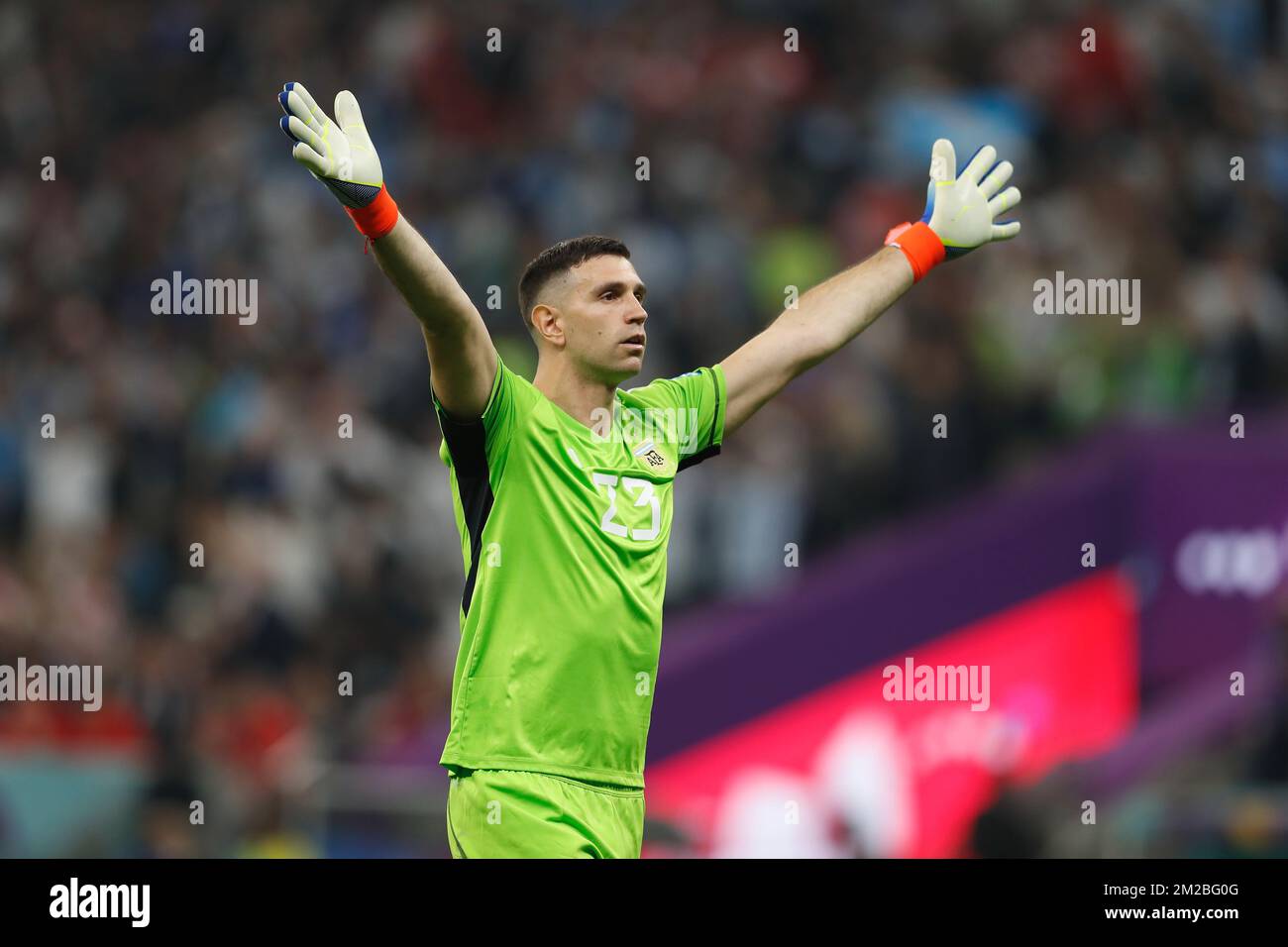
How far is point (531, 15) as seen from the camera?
17.8m

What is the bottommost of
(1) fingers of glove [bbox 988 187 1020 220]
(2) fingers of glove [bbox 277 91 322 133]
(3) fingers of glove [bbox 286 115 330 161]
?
(3) fingers of glove [bbox 286 115 330 161]

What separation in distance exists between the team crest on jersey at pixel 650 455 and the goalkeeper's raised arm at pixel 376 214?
75cm

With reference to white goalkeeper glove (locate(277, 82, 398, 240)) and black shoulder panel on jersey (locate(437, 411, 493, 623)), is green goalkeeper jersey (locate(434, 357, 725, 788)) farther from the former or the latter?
white goalkeeper glove (locate(277, 82, 398, 240))

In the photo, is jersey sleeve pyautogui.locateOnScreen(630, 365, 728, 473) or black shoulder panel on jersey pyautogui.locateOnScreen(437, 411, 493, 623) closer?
black shoulder panel on jersey pyautogui.locateOnScreen(437, 411, 493, 623)

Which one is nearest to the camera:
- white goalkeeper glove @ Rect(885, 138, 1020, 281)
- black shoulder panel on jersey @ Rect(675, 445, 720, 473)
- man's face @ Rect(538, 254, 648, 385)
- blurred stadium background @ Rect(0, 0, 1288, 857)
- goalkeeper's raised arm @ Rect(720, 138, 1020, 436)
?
man's face @ Rect(538, 254, 648, 385)

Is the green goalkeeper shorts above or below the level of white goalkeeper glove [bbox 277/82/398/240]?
below

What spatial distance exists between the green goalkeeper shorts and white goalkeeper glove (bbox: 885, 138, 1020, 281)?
83.7 inches

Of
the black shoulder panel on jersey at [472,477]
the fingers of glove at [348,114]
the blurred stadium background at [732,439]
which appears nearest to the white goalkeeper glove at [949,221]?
the black shoulder panel on jersey at [472,477]

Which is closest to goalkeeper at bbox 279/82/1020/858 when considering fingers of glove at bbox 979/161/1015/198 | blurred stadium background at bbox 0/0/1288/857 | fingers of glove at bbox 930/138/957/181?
fingers of glove at bbox 930/138/957/181

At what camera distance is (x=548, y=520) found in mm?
6242

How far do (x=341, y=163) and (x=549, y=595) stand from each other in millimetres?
1342

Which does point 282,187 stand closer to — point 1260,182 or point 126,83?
point 126,83

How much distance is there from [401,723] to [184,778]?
5.58 ft

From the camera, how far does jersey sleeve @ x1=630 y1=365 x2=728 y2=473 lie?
265 inches
